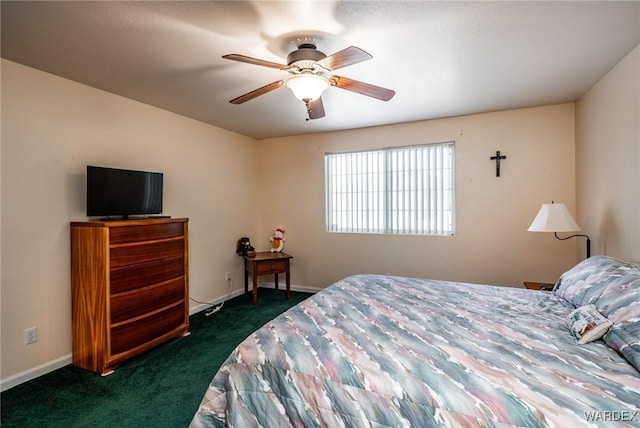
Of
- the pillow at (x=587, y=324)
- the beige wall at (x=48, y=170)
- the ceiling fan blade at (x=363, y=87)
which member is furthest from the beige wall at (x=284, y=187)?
the ceiling fan blade at (x=363, y=87)

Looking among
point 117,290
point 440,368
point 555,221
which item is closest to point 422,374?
point 440,368

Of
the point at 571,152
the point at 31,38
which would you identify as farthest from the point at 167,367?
the point at 571,152

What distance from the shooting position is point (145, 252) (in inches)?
104

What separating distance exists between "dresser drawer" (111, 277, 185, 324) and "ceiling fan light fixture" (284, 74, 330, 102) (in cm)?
214

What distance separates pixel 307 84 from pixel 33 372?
9.81ft

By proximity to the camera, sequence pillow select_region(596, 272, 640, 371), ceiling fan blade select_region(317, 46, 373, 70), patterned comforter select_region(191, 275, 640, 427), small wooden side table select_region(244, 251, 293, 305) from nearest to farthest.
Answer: patterned comforter select_region(191, 275, 640, 427)
pillow select_region(596, 272, 640, 371)
ceiling fan blade select_region(317, 46, 373, 70)
small wooden side table select_region(244, 251, 293, 305)

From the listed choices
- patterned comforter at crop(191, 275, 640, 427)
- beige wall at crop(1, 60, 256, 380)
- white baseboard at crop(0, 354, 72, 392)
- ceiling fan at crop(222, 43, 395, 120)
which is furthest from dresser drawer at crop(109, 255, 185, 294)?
ceiling fan at crop(222, 43, 395, 120)

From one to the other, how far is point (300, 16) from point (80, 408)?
2839 mm

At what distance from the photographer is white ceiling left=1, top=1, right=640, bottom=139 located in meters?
1.66

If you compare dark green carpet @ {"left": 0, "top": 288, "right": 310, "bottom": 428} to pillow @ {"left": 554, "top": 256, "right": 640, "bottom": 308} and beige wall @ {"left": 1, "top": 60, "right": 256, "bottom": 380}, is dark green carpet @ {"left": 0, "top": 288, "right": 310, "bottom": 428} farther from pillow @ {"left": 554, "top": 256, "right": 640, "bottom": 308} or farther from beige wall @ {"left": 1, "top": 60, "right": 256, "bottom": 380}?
pillow @ {"left": 554, "top": 256, "right": 640, "bottom": 308}

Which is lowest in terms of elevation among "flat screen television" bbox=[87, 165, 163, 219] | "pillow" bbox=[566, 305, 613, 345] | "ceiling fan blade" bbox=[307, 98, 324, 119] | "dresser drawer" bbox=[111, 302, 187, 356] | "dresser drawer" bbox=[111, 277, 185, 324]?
"dresser drawer" bbox=[111, 302, 187, 356]

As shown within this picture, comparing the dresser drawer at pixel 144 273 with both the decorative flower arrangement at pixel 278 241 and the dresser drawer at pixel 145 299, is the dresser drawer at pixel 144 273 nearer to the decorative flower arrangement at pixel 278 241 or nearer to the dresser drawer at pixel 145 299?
the dresser drawer at pixel 145 299

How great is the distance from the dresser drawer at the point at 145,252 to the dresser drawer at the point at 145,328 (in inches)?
20.0

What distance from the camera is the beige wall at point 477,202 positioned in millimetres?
3285
